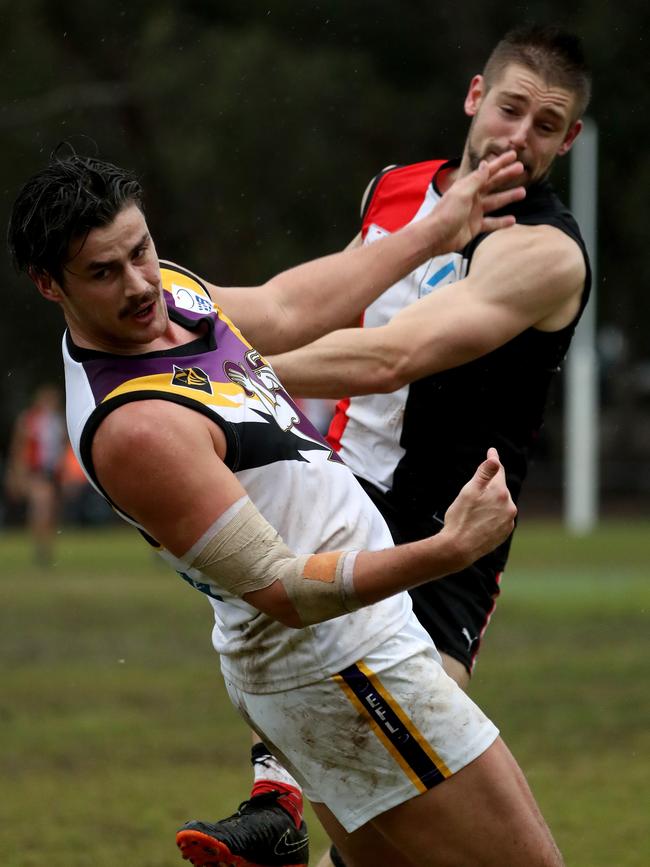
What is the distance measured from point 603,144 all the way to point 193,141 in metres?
8.13

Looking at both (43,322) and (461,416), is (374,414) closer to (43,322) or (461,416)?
(461,416)

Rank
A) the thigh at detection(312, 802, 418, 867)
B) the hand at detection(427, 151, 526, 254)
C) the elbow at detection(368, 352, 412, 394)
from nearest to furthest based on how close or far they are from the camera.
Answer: the thigh at detection(312, 802, 418, 867), the elbow at detection(368, 352, 412, 394), the hand at detection(427, 151, 526, 254)

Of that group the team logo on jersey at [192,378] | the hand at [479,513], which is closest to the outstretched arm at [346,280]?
the team logo on jersey at [192,378]

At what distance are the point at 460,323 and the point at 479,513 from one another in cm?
124

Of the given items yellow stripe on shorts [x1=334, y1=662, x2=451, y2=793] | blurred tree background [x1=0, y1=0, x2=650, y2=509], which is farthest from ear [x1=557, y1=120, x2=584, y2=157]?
blurred tree background [x1=0, y1=0, x2=650, y2=509]

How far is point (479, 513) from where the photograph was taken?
3.53 meters

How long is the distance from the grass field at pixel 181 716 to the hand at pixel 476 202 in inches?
106

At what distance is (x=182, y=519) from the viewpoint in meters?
3.61

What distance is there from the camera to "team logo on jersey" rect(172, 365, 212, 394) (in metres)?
3.74

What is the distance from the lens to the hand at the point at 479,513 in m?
3.51

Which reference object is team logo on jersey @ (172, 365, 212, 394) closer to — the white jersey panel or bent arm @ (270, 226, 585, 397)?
bent arm @ (270, 226, 585, 397)

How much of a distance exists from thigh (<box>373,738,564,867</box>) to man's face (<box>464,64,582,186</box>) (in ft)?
6.61

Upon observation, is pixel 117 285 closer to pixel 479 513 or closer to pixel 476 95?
pixel 479 513

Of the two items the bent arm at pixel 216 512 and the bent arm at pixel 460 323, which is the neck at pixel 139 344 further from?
the bent arm at pixel 460 323
